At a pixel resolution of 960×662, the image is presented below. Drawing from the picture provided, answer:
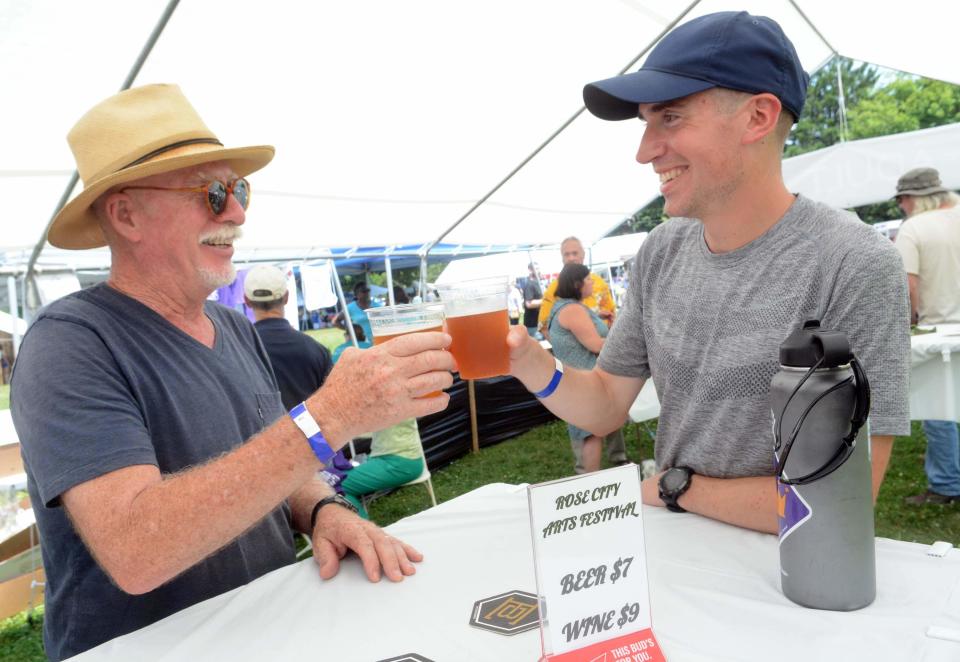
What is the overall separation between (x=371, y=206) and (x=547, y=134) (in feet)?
7.50

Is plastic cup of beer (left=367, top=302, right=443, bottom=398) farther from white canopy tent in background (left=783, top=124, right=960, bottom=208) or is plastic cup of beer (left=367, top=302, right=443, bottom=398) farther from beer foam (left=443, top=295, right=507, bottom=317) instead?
white canopy tent in background (left=783, top=124, right=960, bottom=208)

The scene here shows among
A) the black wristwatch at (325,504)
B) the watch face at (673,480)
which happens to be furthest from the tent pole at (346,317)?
the watch face at (673,480)

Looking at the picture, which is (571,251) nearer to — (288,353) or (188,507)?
(288,353)

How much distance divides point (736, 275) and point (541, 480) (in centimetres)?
461

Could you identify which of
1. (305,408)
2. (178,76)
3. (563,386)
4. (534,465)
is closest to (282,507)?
(305,408)

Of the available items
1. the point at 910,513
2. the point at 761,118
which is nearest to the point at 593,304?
the point at 910,513

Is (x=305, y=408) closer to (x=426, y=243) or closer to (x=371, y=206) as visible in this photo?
(x=371, y=206)

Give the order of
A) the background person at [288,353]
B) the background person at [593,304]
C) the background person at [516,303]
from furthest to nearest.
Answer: the background person at [516,303] < the background person at [593,304] < the background person at [288,353]

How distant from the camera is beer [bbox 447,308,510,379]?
4.04ft

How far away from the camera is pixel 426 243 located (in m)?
9.50

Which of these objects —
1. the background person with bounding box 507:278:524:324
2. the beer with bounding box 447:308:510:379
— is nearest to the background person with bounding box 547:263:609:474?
the beer with bounding box 447:308:510:379

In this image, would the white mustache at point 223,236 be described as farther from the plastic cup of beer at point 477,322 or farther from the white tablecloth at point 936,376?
the white tablecloth at point 936,376

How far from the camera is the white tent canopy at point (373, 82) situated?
12.9 feet

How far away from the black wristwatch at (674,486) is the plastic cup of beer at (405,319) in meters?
0.60
